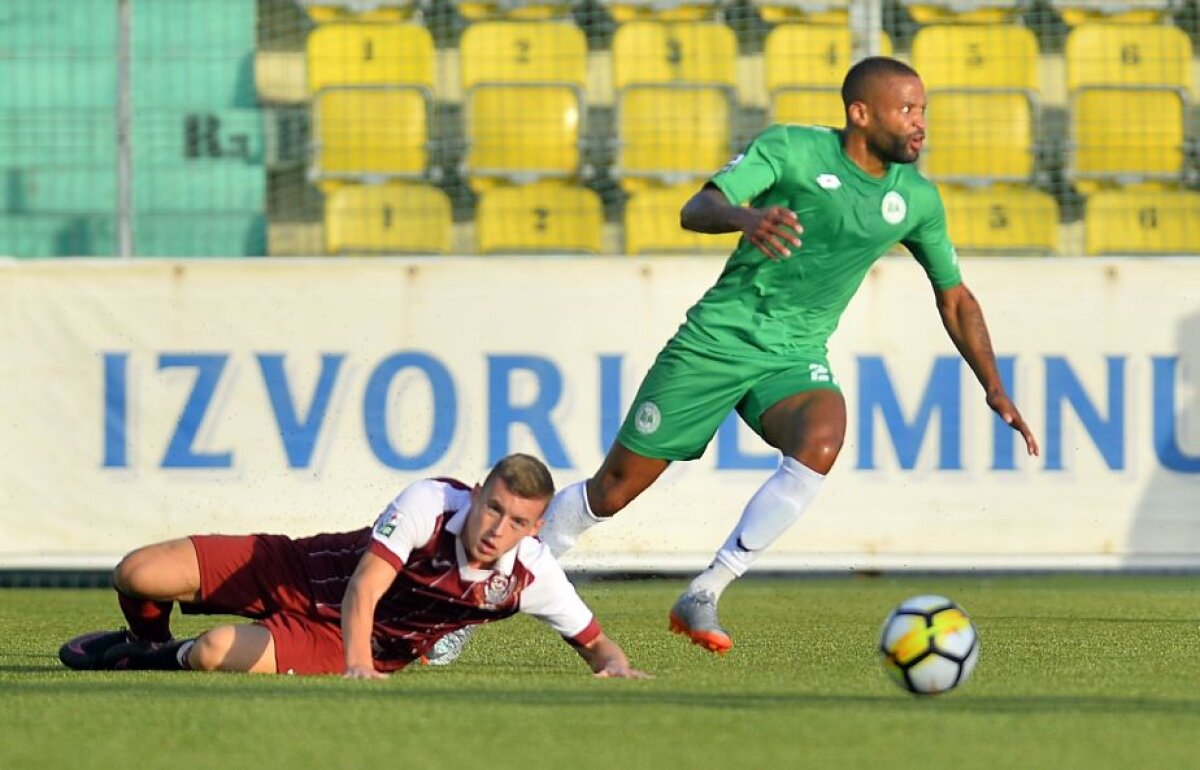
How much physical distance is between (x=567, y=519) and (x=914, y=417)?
350 cm

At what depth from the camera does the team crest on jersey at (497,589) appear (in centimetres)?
561

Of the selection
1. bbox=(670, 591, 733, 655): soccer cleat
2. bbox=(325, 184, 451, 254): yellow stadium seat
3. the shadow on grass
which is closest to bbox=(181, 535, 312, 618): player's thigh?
the shadow on grass

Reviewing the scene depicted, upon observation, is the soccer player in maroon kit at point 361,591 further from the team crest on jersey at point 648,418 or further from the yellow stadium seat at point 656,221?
the yellow stadium seat at point 656,221

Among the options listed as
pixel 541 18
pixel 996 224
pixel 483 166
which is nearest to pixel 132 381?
pixel 483 166

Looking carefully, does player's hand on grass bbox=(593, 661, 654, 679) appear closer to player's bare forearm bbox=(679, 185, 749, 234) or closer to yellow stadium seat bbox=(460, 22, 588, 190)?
player's bare forearm bbox=(679, 185, 749, 234)

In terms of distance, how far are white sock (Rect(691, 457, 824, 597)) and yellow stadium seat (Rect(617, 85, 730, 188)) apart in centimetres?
545

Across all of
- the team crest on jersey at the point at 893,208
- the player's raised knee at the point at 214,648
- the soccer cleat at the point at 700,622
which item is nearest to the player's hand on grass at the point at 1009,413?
the team crest on jersey at the point at 893,208

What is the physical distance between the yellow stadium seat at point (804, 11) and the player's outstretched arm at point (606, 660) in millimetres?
6670

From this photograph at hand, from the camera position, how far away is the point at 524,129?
40.3 ft

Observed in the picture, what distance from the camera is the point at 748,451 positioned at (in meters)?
10.2

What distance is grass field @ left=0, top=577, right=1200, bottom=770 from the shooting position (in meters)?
4.10

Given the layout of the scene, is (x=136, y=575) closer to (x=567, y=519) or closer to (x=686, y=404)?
(x=567, y=519)

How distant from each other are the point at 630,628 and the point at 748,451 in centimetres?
207

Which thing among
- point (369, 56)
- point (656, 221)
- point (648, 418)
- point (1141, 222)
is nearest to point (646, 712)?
point (648, 418)
